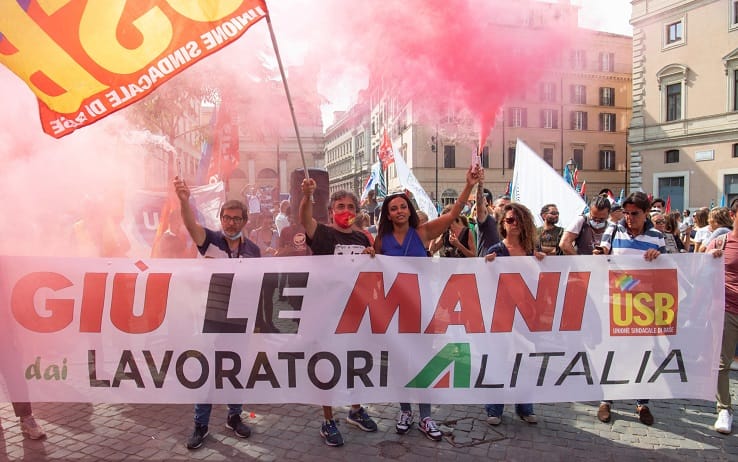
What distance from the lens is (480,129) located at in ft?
22.0

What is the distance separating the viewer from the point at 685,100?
31703 millimetres

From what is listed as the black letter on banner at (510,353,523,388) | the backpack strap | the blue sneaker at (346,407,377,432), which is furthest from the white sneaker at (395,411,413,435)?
the backpack strap

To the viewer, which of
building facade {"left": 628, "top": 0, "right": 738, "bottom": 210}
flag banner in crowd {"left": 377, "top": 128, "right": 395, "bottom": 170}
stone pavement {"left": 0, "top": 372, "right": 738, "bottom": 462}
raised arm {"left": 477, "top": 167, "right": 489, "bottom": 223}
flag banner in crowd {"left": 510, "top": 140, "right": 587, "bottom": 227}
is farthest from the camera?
building facade {"left": 628, "top": 0, "right": 738, "bottom": 210}

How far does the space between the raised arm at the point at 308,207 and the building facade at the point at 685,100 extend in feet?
105

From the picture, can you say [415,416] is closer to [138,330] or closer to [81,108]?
[138,330]

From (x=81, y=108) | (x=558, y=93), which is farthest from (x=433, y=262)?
(x=558, y=93)

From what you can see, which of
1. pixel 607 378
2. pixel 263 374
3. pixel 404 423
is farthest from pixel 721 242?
pixel 263 374

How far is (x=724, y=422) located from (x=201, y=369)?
4.00m

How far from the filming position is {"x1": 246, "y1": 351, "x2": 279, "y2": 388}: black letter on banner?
3.74 m

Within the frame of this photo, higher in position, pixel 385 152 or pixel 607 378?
pixel 385 152

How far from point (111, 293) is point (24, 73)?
1.73 meters

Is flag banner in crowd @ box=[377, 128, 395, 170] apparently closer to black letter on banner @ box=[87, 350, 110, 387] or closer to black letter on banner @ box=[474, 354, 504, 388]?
black letter on banner @ box=[474, 354, 504, 388]

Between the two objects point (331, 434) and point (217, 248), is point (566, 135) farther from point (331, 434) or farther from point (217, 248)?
point (331, 434)

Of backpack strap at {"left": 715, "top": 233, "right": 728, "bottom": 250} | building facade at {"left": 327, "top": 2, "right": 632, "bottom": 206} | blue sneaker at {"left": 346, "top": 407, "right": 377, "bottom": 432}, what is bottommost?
blue sneaker at {"left": 346, "top": 407, "right": 377, "bottom": 432}
